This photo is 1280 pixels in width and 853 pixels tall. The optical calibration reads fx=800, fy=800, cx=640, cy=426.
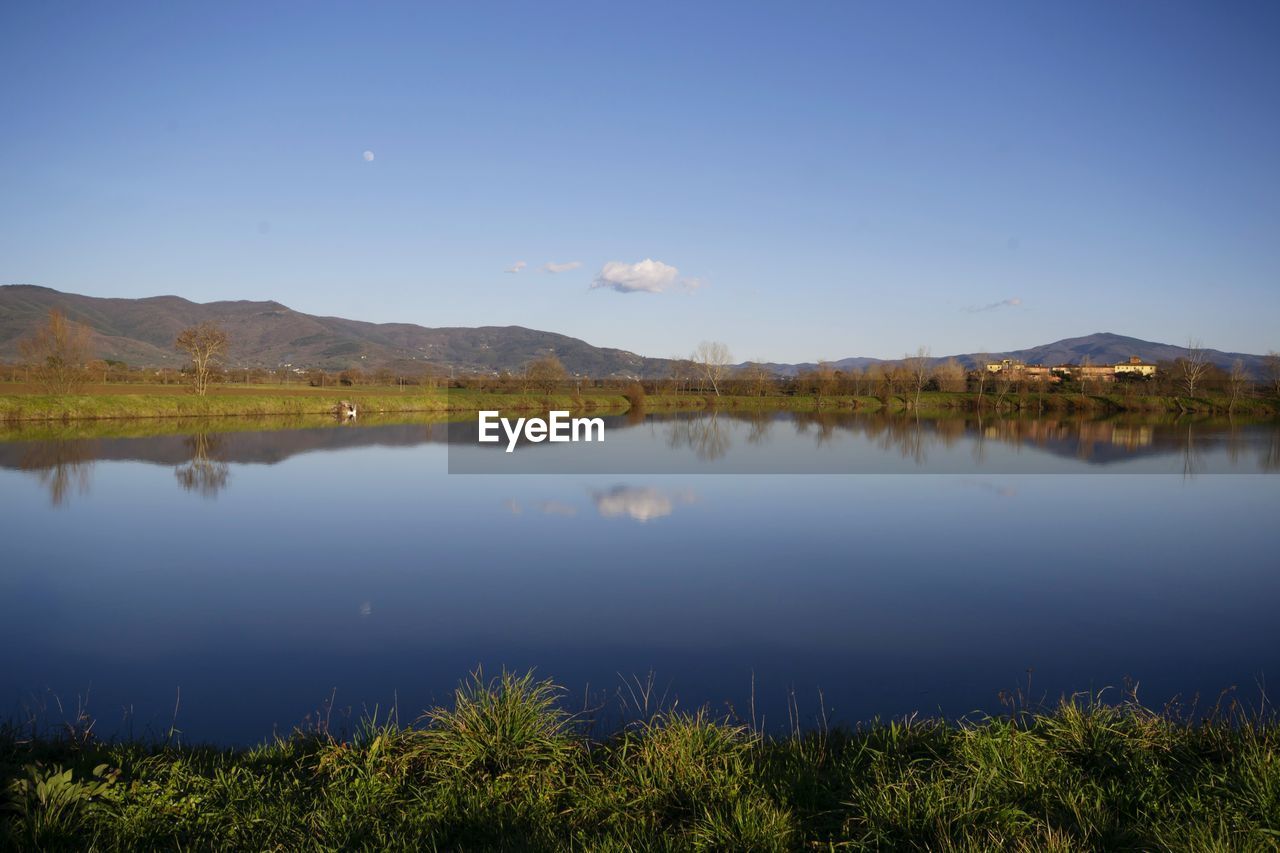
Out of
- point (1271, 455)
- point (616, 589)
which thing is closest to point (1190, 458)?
point (1271, 455)

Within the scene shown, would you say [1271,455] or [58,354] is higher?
[58,354]

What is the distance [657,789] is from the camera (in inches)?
157

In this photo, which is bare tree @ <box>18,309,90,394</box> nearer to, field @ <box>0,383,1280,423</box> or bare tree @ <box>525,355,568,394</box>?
field @ <box>0,383,1280,423</box>

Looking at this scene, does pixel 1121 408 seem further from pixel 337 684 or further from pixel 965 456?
pixel 337 684

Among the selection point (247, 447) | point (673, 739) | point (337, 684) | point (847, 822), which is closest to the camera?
point (847, 822)

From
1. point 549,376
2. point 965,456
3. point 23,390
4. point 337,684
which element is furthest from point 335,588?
point 549,376

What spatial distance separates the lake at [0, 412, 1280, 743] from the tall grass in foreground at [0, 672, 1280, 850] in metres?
1.36

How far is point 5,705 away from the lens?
597cm

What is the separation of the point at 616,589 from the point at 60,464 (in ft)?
60.5

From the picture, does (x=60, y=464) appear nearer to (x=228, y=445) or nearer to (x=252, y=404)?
(x=228, y=445)

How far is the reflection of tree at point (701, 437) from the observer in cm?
2931

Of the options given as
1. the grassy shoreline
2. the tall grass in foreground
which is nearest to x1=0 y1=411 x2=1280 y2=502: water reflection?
the grassy shoreline

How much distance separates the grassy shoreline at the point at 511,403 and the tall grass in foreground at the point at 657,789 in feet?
124

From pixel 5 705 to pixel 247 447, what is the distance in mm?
22195
